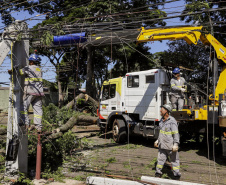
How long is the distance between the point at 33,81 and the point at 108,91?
5.57 metres

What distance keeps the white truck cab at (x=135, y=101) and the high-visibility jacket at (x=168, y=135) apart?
367cm

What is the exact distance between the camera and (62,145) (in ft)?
27.5

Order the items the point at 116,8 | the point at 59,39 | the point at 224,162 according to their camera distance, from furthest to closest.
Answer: the point at 116,8
the point at 224,162
the point at 59,39

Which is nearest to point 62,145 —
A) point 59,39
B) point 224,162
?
point 59,39

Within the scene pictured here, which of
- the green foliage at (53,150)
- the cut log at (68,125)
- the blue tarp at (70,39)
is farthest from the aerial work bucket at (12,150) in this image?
the blue tarp at (70,39)

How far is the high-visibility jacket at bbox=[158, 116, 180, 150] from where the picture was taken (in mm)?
5961

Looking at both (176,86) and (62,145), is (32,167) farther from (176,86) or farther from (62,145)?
(176,86)

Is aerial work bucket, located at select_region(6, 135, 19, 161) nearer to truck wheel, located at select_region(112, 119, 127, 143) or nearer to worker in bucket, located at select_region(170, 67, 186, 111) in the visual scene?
truck wheel, located at select_region(112, 119, 127, 143)

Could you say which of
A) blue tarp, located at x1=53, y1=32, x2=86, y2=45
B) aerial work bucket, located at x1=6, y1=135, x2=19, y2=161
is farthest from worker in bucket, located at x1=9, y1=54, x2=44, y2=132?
blue tarp, located at x1=53, y1=32, x2=86, y2=45

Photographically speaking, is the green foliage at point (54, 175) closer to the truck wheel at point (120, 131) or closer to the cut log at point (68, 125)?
the cut log at point (68, 125)

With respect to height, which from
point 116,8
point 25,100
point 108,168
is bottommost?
point 108,168

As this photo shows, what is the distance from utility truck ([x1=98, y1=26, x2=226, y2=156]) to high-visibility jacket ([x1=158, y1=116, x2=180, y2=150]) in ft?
6.10

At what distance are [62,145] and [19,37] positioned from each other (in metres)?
3.88

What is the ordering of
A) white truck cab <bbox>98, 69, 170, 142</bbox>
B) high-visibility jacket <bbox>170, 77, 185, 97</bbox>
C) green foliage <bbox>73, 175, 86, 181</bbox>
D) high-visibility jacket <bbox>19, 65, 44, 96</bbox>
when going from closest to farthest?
1. green foliage <bbox>73, 175, 86, 181</bbox>
2. high-visibility jacket <bbox>19, 65, 44, 96</bbox>
3. high-visibility jacket <bbox>170, 77, 185, 97</bbox>
4. white truck cab <bbox>98, 69, 170, 142</bbox>
